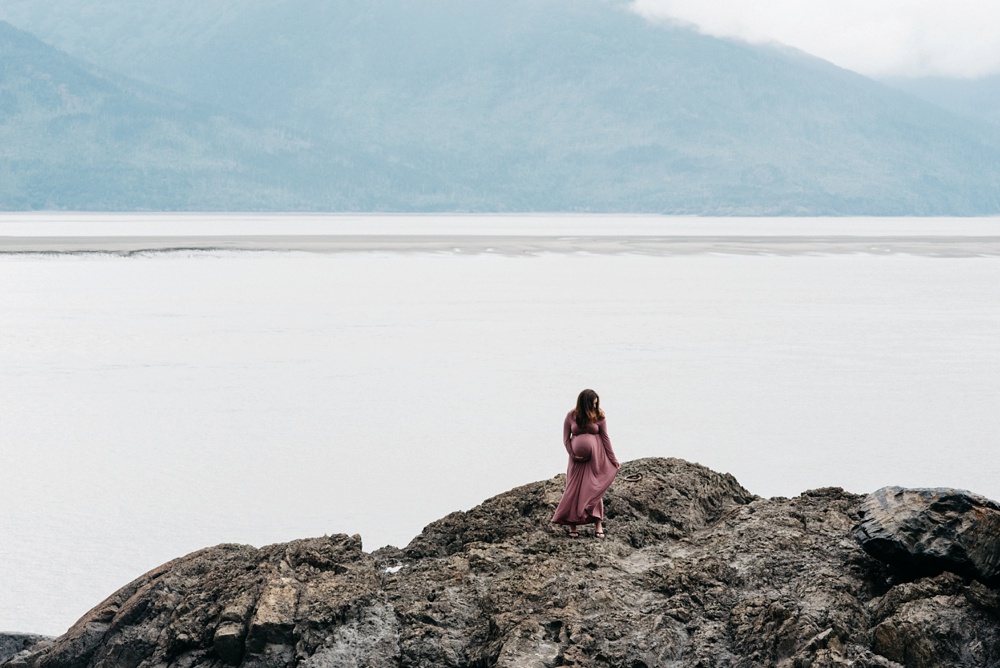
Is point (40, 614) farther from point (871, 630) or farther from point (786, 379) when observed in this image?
point (786, 379)

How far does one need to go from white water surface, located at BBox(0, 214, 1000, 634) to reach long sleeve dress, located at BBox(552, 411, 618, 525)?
0.76 ft

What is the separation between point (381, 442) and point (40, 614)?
6.52 meters

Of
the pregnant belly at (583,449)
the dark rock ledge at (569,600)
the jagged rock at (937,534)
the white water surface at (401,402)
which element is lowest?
the white water surface at (401,402)

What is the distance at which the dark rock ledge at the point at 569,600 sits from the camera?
5879mm

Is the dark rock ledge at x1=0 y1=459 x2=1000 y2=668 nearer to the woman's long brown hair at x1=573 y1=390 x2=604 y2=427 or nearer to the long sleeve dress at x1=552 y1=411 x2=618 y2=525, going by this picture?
the long sleeve dress at x1=552 y1=411 x2=618 y2=525

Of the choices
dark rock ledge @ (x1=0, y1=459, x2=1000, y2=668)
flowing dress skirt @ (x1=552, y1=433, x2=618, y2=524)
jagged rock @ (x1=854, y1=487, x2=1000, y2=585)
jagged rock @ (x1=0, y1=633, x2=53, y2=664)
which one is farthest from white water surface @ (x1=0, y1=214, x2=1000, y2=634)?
jagged rock @ (x1=854, y1=487, x2=1000, y2=585)

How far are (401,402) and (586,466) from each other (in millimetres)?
11252

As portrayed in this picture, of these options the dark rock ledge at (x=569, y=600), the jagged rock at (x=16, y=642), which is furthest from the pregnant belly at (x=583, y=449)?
the jagged rock at (x=16, y=642)

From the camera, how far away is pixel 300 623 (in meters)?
6.48

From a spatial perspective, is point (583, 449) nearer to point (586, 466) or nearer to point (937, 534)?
point (586, 466)

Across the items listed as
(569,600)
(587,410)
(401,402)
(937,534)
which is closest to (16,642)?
(569,600)

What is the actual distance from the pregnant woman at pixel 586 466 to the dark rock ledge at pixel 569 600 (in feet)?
0.54

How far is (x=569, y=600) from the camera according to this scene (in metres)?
6.36

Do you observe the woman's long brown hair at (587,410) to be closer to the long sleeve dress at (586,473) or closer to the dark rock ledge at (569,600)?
the long sleeve dress at (586,473)
